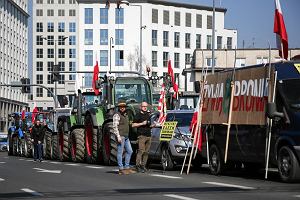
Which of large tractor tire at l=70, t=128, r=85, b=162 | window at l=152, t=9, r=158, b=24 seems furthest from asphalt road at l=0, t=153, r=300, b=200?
window at l=152, t=9, r=158, b=24

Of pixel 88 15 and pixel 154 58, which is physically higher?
pixel 88 15

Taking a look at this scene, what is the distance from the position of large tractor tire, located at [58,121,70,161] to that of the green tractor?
1526mm

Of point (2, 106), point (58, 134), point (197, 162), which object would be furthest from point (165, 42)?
point (197, 162)

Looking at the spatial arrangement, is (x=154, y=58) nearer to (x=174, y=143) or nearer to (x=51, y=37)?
(x=51, y=37)

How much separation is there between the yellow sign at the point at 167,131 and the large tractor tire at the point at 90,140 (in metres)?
5.24

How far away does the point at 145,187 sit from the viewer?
47.4 feet

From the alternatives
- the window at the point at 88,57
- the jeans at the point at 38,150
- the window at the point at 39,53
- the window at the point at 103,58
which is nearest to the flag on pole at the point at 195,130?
the jeans at the point at 38,150

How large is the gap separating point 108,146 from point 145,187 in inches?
369

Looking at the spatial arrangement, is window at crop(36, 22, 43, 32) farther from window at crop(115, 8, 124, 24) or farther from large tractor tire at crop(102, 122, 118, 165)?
large tractor tire at crop(102, 122, 118, 165)

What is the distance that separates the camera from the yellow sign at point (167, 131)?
19688mm

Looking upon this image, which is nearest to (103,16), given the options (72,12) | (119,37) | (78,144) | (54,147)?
(119,37)

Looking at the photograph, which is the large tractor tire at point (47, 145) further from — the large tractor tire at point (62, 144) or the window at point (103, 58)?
the window at point (103, 58)

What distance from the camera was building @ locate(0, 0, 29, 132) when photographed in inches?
4582

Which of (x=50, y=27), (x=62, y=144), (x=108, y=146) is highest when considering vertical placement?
(x=50, y=27)
